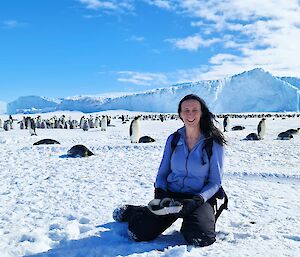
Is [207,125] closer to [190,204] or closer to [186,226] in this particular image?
[190,204]

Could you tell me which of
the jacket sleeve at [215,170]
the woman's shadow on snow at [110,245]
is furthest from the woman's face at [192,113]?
the woman's shadow on snow at [110,245]

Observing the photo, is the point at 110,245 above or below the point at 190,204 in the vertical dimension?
below

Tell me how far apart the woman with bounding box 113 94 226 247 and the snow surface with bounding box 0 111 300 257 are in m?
0.12

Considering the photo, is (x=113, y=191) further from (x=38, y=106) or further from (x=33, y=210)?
(x=38, y=106)

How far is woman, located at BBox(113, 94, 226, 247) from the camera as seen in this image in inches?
110

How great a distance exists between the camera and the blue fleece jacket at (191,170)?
299cm

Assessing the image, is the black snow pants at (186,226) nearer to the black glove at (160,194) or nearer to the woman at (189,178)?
the woman at (189,178)

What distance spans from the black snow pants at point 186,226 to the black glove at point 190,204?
0.12ft

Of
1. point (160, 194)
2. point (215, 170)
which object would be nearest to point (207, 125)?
point (215, 170)

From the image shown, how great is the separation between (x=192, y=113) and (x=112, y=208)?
4.36 ft

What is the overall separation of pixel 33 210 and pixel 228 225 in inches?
70.1

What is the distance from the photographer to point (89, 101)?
80.2 m

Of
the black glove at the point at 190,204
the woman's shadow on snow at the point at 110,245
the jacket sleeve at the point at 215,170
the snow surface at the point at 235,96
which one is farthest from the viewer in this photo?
the snow surface at the point at 235,96

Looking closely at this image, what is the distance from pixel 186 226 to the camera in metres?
2.75
